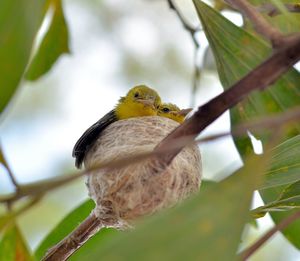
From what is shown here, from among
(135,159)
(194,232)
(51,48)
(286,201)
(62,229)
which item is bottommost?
(286,201)

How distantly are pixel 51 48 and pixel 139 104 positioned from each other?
0.95m

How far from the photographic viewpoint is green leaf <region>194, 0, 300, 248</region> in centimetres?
168

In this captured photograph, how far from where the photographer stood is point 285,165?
5.14ft

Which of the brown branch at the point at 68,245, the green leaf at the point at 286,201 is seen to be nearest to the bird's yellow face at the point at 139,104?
the brown branch at the point at 68,245

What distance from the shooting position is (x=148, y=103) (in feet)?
9.67

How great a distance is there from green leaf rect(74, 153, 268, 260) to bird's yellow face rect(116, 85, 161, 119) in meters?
1.92

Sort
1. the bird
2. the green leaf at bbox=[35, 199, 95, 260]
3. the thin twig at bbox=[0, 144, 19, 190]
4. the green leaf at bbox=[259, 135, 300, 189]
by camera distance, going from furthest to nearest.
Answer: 1. the bird
2. the green leaf at bbox=[35, 199, 95, 260]
3. the green leaf at bbox=[259, 135, 300, 189]
4. the thin twig at bbox=[0, 144, 19, 190]

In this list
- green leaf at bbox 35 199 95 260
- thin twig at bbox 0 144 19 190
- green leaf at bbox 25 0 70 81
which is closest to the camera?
thin twig at bbox 0 144 19 190

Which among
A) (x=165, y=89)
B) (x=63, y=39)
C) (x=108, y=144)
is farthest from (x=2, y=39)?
(x=165, y=89)

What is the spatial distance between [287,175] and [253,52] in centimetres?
31

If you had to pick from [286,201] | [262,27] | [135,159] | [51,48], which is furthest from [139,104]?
[135,159]

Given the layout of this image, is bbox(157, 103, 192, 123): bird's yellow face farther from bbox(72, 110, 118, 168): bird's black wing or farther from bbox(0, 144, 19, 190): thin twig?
bbox(0, 144, 19, 190): thin twig

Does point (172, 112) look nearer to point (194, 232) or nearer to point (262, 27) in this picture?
point (262, 27)

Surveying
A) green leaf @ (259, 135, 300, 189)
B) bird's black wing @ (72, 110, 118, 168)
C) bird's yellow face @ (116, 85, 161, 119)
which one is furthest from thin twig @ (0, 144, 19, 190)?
bird's yellow face @ (116, 85, 161, 119)
